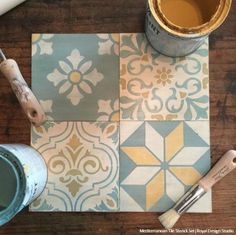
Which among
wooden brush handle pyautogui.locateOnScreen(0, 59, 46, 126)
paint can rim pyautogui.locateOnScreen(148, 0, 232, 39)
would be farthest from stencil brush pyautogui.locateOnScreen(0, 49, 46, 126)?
paint can rim pyautogui.locateOnScreen(148, 0, 232, 39)

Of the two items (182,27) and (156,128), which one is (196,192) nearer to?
(156,128)

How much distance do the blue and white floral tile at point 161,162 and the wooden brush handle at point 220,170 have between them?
0.6 inches

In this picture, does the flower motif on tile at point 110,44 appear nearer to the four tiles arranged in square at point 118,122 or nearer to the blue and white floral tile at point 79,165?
the four tiles arranged in square at point 118,122

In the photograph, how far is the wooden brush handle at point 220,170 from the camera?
62 centimetres

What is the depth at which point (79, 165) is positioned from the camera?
2.13 ft

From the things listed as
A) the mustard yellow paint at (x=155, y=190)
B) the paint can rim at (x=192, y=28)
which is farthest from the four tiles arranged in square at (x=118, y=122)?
the paint can rim at (x=192, y=28)

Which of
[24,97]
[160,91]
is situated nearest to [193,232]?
[160,91]

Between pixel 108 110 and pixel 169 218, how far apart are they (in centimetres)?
18

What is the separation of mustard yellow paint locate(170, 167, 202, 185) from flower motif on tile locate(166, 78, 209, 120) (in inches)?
3.0

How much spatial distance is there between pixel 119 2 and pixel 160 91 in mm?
151

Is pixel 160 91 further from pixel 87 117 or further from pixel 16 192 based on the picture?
pixel 16 192

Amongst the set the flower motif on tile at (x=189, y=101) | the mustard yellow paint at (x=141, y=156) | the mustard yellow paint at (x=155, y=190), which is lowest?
the mustard yellow paint at (x=155, y=190)

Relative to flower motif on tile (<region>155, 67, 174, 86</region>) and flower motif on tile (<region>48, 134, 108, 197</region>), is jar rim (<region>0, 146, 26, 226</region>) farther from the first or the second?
flower motif on tile (<region>155, 67, 174, 86</region>)

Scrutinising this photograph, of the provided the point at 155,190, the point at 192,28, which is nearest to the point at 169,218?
the point at 155,190
